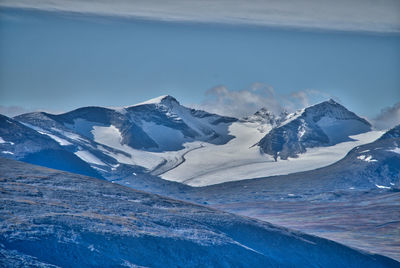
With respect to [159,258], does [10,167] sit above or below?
above

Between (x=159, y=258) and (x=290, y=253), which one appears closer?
(x=159, y=258)

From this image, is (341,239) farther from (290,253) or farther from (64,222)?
(64,222)

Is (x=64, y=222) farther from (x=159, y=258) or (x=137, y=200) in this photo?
(x=137, y=200)

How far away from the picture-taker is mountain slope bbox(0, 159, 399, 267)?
84.6 metres

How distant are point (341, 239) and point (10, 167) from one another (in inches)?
2822

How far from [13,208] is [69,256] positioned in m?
10.6

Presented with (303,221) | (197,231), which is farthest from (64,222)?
(303,221)

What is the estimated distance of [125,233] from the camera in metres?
92.4

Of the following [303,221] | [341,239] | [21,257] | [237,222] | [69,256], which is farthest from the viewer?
[303,221]

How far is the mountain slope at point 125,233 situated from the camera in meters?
84.6

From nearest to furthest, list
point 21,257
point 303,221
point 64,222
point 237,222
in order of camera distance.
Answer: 1. point 21,257
2. point 64,222
3. point 237,222
4. point 303,221

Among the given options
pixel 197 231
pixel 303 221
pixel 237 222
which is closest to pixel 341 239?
pixel 303 221

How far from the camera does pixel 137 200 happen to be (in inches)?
4400

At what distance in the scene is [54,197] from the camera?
101 meters
